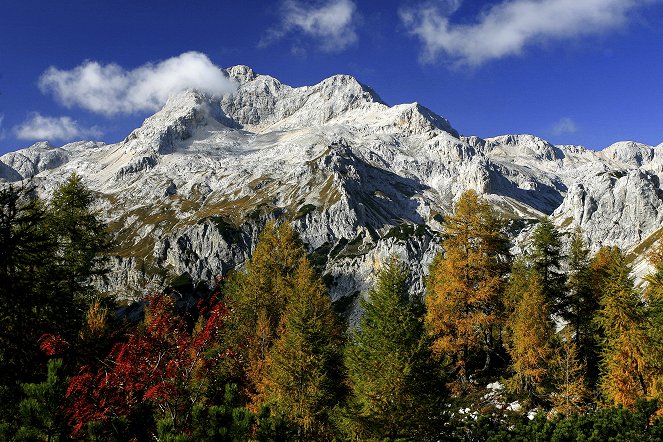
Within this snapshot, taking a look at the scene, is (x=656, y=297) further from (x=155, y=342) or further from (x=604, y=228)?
(x=604, y=228)

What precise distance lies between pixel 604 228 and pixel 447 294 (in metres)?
172

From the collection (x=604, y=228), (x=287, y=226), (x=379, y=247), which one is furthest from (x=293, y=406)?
(x=604, y=228)

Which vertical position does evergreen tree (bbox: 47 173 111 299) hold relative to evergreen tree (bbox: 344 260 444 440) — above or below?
above

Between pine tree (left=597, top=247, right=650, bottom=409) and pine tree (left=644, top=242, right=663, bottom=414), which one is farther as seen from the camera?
pine tree (left=597, top=247, right=650, bottom=409)

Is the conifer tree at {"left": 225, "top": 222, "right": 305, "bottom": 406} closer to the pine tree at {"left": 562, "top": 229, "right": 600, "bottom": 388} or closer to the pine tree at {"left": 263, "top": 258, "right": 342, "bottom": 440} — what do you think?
the pine tree at {"left": 263, "top": 258, "right": 342, "bottom": 440}

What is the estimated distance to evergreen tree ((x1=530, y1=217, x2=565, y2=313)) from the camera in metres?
36.7

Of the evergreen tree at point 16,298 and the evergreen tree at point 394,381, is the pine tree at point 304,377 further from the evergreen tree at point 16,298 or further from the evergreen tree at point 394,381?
the evergreen tree at point 16,298

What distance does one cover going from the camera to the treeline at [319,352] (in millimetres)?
11961

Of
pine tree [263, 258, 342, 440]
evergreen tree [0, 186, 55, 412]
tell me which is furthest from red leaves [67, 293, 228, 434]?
pine tree [263, 258, 342, 440]

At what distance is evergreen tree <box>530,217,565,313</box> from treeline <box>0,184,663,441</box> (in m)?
0.16

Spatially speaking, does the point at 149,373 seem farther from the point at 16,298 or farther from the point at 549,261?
the point at 549,261

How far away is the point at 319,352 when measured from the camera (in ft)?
82.1

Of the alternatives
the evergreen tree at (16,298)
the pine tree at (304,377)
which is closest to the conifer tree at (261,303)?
the pine tree at (304,377)

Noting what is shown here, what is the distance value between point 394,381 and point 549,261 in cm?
2534
